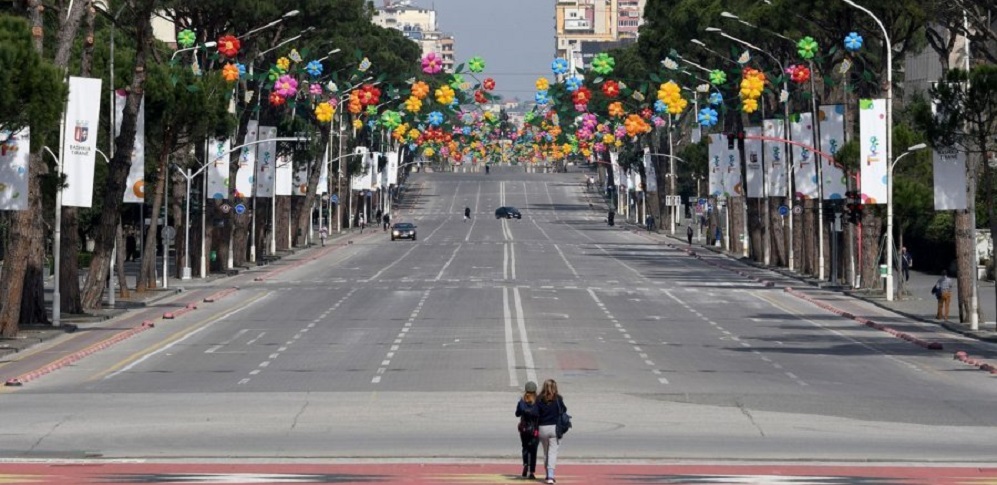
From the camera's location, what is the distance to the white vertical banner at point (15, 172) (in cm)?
4641

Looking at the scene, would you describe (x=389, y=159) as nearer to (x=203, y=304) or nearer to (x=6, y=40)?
(x=203, y=304)

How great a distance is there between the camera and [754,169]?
94688mm

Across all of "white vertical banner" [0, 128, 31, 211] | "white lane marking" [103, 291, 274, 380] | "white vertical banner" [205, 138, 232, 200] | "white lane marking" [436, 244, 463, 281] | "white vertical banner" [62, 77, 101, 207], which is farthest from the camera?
"white lane marking" [436, 244, 463, 281]

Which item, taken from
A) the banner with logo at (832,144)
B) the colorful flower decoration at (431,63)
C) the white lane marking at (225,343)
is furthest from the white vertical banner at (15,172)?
the colorful flower decoration at (431,63)

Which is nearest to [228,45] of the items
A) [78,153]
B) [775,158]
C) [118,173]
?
[118,173]

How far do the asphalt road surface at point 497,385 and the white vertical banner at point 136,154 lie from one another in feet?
16.3

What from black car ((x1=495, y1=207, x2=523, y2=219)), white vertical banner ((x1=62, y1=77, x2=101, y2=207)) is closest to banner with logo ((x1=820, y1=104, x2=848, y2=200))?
white vertical banner ((x1=62, y1=77, x2=101, y2=207))

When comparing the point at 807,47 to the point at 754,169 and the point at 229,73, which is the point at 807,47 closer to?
the point at 754,169

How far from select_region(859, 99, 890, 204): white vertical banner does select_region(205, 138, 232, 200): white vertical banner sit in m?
29.3

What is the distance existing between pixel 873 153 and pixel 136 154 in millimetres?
→ 24423

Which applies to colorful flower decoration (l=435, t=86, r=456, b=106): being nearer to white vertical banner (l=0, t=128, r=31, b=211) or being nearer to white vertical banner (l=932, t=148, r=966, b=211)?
white vertical banner (l=932, t=148, r=966, b=211)

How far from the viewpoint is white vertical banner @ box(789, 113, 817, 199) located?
81438mm

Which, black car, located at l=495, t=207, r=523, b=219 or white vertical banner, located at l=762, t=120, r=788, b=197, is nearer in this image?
white vertical banner, located at l=762, t=120, r=788, b=197

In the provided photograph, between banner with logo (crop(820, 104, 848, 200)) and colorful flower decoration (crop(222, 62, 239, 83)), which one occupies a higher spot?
colorful flower decoration (crop(222, 62, 239, 83))
